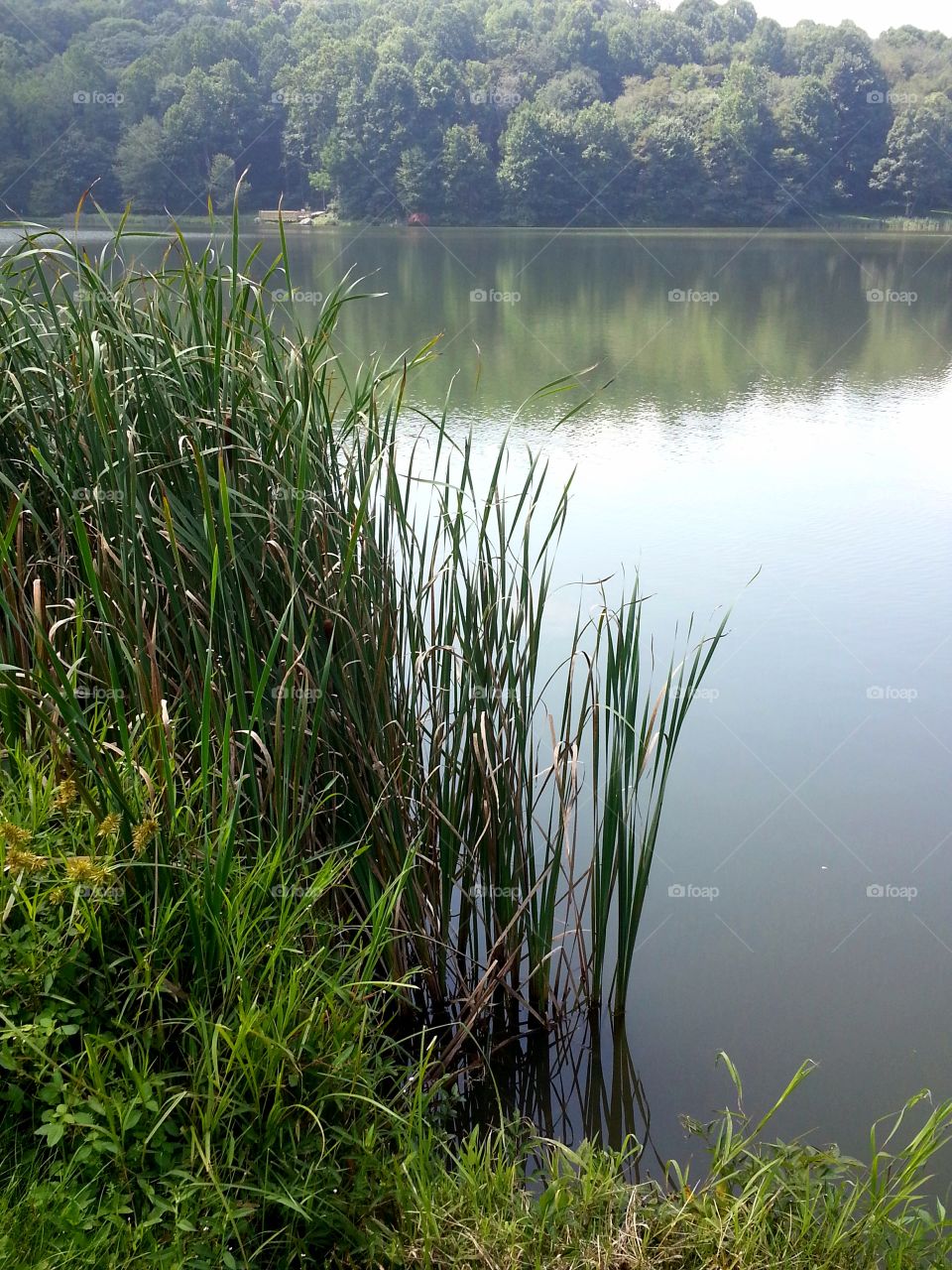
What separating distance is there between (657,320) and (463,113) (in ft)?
61.7

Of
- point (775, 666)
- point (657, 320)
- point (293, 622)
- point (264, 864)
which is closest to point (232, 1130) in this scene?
point (264, 864)

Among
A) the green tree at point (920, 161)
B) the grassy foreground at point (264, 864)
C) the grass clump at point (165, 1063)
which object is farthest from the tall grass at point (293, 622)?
the green tree at point (920, 161)

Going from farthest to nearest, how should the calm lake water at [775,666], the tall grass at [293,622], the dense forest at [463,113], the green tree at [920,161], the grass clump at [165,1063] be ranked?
the green tree at [920,161] → the dense forest at [463,113] → the calm lake water at [775,666] → the tall grass at [293,622] → the grass clump at [165,1063]

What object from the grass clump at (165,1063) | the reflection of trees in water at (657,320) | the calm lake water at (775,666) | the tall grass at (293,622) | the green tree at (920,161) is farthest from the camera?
the green tree at (920,161)

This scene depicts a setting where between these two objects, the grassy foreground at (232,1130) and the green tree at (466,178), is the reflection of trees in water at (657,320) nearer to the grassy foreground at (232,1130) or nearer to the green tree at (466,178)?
the grassy foreground at (232,1130)

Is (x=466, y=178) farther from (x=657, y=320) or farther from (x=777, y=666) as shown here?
(x=777, y=666)

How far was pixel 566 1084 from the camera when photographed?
1.79 meters

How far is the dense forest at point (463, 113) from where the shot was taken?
20406 millimetres

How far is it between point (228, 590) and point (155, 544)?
0.43 ft

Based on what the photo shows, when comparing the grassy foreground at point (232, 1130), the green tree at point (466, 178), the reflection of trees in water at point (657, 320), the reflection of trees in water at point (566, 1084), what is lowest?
the reflection of trees in water at point (566, 1084)

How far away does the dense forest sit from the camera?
20.4m

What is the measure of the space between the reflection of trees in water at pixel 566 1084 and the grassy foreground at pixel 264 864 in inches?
2.7

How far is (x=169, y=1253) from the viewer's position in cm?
103

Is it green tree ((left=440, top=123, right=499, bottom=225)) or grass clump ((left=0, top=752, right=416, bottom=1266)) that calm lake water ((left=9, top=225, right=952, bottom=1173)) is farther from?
green tree ((left=440, top=123, right=499, bottom=225))
